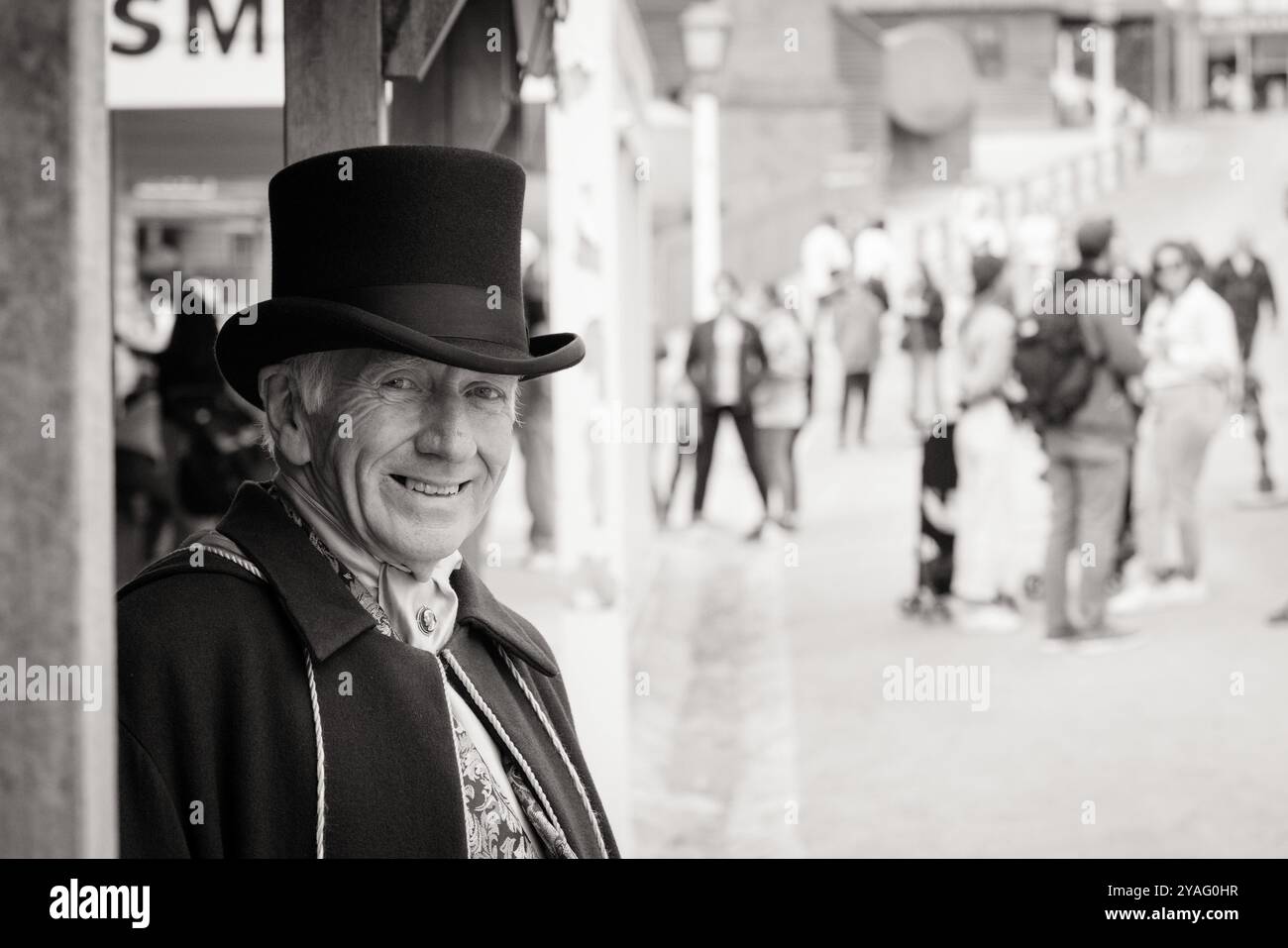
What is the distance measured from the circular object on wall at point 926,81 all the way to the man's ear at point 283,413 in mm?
37632

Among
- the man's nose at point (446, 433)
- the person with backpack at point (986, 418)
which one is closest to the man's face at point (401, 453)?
the man's nose at point (446, 433)

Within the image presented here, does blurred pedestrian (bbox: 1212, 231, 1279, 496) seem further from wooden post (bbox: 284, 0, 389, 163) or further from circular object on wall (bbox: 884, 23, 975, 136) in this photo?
circular object on wall (bbox: 884, 23, 975, 136)

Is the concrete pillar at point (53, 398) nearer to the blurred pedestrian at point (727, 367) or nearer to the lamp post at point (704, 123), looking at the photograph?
the blurred pedestrian at point (727, 367)

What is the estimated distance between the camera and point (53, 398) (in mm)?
1324

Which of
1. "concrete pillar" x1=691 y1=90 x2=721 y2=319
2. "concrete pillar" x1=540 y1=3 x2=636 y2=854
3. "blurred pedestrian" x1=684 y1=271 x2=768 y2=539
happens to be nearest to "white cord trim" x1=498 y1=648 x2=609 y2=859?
"concrete pillar" x1=540 y1=3 x2=636 y2=854

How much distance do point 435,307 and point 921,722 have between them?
633cm

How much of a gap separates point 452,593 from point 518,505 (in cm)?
1301

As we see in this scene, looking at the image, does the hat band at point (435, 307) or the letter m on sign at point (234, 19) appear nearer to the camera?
the hat band at point (435, 307)

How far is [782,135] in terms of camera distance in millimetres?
34219

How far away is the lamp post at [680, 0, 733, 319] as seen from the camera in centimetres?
1302

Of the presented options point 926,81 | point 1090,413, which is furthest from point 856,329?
point 926,81

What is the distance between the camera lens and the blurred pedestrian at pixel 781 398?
12719 mm
